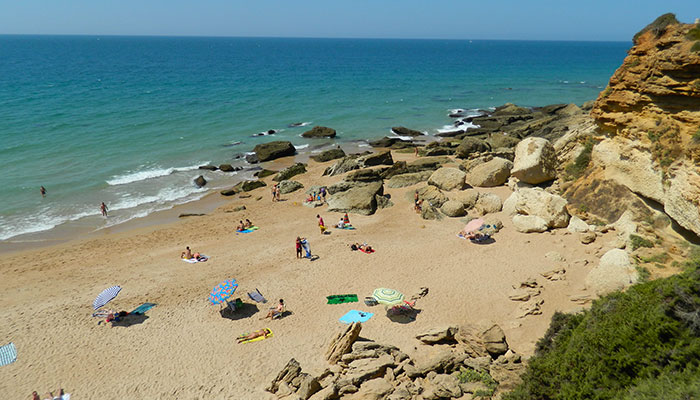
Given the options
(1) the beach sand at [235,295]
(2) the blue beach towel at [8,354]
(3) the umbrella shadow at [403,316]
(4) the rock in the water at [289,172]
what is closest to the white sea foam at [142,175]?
→ (4) the rock in the water at [289,172]

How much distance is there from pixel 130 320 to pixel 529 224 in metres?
16.6

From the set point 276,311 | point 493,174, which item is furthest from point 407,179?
point 276,311

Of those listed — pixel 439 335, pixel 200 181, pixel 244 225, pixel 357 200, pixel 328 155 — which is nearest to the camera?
pixel 439 335

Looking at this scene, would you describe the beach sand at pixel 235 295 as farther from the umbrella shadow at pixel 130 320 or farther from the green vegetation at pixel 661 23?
the green vegetation at pixel 661 23

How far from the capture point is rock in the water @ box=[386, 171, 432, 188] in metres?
28.0

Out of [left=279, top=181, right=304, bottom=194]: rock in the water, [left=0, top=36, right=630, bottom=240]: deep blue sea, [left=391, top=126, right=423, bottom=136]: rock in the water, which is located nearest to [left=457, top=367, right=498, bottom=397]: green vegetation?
[left=279, top=181, right=304, bottom=194]: rock in the water

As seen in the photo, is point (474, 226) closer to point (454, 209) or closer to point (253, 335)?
point (454, 209)

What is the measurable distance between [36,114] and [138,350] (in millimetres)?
45140

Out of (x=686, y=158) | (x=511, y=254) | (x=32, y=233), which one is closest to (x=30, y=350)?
(x=32, y=233)

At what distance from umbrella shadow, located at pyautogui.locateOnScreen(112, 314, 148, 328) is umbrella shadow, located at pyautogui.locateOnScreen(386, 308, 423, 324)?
8632 millimetres

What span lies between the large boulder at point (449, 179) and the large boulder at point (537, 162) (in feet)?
11.4

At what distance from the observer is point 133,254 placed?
2073 centimetres

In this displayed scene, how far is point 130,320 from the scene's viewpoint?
49.9ft

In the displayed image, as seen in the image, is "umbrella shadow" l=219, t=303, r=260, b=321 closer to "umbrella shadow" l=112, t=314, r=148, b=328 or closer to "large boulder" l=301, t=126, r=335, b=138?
"umbrella shadow" l=112, t=314, r=148, b=328
